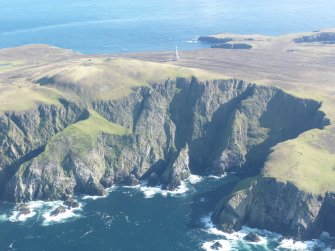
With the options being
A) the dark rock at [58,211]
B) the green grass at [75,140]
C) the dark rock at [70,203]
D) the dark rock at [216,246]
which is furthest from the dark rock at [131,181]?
the dark rock at [216,246]

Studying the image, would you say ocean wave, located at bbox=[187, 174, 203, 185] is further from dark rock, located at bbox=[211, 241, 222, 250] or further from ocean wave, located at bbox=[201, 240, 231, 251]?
dark rock, located at bbox=[211, 241, 222, 250]

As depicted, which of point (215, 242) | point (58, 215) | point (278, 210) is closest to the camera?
→ point (215, 242)

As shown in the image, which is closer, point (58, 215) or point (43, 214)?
point (58, 215)

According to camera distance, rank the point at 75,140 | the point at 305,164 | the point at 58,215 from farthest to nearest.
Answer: the point at 75,140 < the point at 58,215 < the point at 305,164

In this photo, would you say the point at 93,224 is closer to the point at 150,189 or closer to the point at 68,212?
the point at 68,212

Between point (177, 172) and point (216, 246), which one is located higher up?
point (177, 172)

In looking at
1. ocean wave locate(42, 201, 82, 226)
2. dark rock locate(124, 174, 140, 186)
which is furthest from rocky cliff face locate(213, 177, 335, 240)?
ocean wave locate(42, 201, 82, 226)

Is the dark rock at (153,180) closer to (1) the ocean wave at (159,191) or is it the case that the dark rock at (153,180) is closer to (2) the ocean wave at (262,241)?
(1) the ocean wave at (159,191)

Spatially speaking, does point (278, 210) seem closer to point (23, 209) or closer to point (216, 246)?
point (216, 246)

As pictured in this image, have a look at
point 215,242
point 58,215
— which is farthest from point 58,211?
point 215,242
